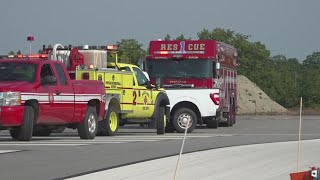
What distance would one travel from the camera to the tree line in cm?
9062

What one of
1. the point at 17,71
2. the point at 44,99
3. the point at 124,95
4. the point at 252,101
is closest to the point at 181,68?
the point at 124,95

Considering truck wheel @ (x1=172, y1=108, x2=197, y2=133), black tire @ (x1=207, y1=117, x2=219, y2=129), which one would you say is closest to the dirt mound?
black tire @ (x1=207, y1=117, x2=219, y2=129)

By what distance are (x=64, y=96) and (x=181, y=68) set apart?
1028 cm

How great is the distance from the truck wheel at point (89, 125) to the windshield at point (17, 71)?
2187 mm

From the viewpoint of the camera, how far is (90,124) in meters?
21.2

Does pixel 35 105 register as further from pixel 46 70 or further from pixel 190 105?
pixel 190 105

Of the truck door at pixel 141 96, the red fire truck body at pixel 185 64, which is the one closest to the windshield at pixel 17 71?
the truck door at pixel 141 96

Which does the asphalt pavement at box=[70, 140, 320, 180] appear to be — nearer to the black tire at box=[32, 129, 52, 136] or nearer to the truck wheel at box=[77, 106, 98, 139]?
the truck wheel at box=[77, 106, 98, 139]

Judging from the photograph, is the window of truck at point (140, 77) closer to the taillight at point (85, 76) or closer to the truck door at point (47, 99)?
the taillight at point (85, 76)

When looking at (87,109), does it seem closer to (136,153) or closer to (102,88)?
(102,88)

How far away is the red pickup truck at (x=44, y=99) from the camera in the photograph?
1852 cm

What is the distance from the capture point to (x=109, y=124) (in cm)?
2311

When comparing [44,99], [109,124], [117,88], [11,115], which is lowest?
[109,124]

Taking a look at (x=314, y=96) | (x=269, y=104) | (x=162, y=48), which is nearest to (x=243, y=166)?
(x=162, y=48)
